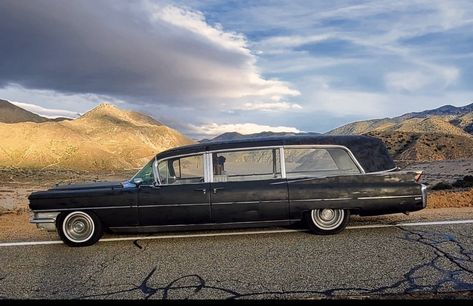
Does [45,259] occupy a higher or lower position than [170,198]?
lower

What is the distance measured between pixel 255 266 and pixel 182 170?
2.25m

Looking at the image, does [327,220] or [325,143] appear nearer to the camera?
[327,220]

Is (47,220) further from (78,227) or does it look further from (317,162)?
(317,162)

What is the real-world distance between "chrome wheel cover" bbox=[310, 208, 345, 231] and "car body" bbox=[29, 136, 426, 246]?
2 cm

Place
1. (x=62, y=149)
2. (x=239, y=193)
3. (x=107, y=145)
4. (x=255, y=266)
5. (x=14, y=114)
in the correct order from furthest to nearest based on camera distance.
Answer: (x=14, y=114) → (x=107, y=145) → (x=62, y=149) → (x=239, y=193) → (x=255, y=266)

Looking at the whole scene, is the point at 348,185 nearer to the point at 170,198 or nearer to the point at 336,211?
the point at 336,211

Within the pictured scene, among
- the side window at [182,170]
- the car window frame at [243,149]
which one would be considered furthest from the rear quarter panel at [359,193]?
the side window at [182,170]

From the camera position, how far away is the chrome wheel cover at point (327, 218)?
7.21m

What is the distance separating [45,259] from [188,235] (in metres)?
2.13

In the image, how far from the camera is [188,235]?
7.54 meters

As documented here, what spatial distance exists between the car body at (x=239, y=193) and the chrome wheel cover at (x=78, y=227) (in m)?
0.01

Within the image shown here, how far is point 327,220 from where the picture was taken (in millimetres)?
7254

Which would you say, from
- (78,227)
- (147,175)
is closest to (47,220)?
(78,227)

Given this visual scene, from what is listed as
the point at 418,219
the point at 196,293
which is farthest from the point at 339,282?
the point at 418,219
